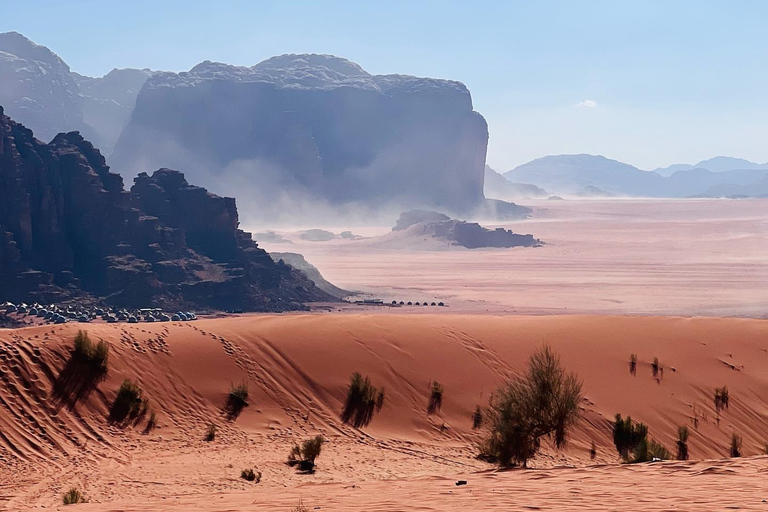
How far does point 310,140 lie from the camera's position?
6727 inches

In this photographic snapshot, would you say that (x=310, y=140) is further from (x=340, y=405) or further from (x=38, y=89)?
(x=340, y=405)

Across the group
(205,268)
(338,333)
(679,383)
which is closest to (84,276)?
(205,268)

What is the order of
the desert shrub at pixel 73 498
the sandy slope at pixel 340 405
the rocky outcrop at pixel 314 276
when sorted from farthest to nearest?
the rocky outcrop at pixel 314 276 < the desert shrub at pixel 73 498 < the sandy slope at pixel 340 405

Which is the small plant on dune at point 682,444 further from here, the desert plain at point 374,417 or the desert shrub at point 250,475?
the desert shrub at point 250,475

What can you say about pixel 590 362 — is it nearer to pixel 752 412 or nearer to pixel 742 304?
pixel 752 412

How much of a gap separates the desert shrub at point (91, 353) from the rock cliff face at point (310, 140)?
5600 inches

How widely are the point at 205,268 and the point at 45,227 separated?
403 inches

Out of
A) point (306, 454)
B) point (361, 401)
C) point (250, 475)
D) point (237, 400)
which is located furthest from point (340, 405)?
point (250, 475)

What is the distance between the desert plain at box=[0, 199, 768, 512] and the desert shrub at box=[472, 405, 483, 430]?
0.83 ft

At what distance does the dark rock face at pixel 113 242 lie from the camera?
48750 millimetres

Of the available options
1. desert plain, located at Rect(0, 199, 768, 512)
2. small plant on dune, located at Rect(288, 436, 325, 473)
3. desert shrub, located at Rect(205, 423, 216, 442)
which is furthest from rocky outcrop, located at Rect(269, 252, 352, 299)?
small plant on dune, located at Rect(288, 436, 325, 473)

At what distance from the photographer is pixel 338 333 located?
22.2 m

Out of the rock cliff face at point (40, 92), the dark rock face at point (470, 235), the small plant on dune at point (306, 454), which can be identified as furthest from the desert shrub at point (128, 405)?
the rock cliff face at point (40, 92)

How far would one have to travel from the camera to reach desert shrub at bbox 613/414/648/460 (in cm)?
1727
